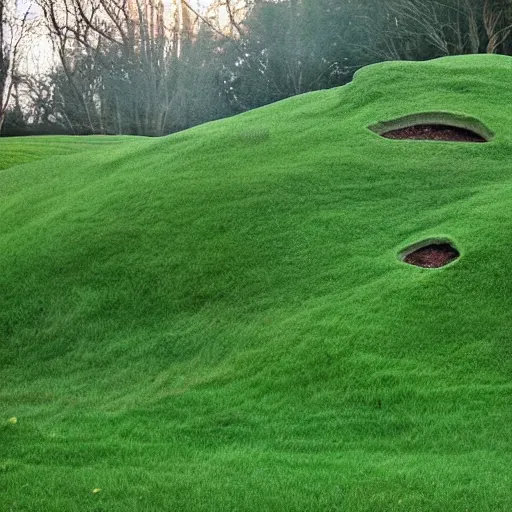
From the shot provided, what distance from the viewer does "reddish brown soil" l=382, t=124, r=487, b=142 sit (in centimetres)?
1080

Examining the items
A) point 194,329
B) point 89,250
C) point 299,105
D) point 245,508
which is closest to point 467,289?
point 194,329

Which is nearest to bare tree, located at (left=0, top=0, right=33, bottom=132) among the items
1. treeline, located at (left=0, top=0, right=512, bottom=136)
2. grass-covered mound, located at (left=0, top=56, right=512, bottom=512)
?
treeline, located at (left=0, top=0, right=512, bottom=136)

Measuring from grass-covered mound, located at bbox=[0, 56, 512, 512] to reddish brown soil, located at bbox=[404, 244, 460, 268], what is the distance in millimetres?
150

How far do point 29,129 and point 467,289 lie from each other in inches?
1009

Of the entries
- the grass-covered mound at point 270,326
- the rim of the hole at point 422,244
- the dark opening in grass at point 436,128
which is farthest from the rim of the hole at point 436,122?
the rim of the hole at point 422,244

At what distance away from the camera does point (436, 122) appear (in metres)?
11.1

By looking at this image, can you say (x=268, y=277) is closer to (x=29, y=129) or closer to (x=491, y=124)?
(x=491, y=124)

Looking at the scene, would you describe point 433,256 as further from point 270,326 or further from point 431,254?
point 270,326

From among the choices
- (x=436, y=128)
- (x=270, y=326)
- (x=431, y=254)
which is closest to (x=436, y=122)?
(x=436, y=128)

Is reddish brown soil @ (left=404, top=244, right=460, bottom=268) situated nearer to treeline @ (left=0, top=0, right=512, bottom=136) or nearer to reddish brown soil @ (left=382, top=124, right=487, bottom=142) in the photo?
reddish brown soil @ (left=382, top=124, right=487, bottom=142)

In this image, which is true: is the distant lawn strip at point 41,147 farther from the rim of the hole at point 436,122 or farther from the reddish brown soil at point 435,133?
the reddish brown soil at point 435,133

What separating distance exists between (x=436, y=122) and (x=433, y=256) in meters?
4.13

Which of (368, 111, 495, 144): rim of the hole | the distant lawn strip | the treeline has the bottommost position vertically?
(368, 111, 495, 144): rim of the hole

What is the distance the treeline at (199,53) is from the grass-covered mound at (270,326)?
59.6ft
